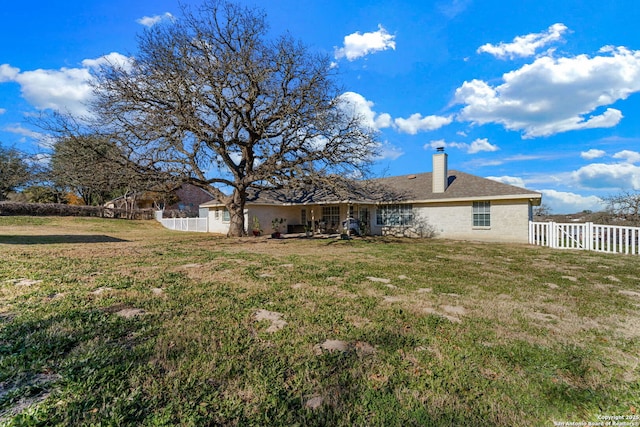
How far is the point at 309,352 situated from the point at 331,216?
55.7 feet

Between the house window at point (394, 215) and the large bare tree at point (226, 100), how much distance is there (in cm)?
508

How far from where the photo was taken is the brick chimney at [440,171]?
16594 mm

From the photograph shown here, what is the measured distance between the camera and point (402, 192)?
60.1 ft

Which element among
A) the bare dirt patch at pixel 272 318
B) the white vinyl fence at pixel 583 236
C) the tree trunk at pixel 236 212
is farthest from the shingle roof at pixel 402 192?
the bare dirt patch at pixel 272 318

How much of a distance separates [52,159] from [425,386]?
52.5 feet

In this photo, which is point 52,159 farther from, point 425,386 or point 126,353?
point 425,386

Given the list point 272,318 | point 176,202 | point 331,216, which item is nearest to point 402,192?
point 331,216

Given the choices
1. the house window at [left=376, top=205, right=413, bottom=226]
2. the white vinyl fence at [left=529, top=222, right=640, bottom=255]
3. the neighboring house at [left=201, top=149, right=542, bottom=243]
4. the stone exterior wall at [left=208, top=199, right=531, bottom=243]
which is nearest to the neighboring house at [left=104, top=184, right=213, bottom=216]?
the neighboring house at [left=201, top=149, right=542, bottom=243]

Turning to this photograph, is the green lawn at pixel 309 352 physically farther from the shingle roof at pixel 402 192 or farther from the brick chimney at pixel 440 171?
the brick chimney at pixel 440 171

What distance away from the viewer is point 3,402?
1.96 meters

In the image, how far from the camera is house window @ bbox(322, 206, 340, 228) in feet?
63.7

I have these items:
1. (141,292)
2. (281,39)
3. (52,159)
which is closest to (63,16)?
(52,159)

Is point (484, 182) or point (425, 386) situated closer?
point (425, 386)

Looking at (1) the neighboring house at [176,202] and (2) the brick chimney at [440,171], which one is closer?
(2) the brick chimney at [440,171]
